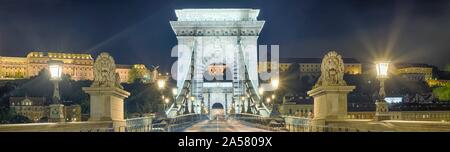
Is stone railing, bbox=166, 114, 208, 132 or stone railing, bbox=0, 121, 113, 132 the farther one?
stone railing, bbox=166, 114, 208, 132

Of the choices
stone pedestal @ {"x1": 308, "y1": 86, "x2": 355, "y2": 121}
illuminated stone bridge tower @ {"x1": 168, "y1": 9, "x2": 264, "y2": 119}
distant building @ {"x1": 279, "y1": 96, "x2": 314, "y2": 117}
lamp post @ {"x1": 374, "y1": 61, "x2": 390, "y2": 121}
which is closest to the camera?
lamp post @ {"x1": 374, "y1": 61, "x2": 390, "y2": 121}

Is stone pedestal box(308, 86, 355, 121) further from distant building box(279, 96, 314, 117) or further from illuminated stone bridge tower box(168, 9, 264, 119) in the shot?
illuminated stone bridge tower box(168, 9, 264, 119)

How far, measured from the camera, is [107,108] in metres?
29.3

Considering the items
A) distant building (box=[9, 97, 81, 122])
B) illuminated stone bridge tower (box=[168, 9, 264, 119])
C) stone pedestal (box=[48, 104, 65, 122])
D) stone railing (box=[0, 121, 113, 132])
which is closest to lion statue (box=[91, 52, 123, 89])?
stone railing (box=[0, 121, 113, 132])

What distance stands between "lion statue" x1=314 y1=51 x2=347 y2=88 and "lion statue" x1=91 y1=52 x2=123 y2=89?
7529 millimetres

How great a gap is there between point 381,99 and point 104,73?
31.2 feet

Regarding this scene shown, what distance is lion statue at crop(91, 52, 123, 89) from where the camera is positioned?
97.1 feet

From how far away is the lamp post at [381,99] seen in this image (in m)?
27.6

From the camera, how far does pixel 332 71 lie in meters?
30.4

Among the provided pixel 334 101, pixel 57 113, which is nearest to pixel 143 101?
pixel 334 101

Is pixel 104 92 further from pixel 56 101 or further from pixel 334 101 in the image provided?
pixel 334 101
